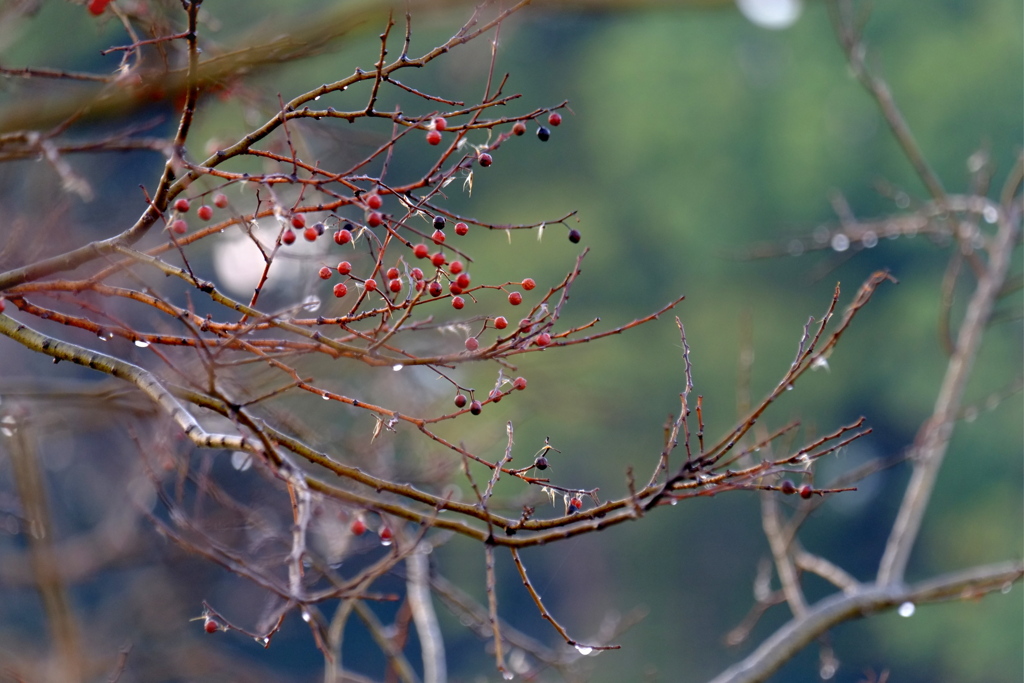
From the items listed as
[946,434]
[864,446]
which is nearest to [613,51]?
[864,446]

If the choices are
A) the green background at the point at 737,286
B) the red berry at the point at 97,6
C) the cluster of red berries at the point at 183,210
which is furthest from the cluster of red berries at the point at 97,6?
the green background at the point at 737,286

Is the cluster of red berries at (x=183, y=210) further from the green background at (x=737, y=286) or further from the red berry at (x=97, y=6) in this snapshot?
the green background at (x=737, y=286)

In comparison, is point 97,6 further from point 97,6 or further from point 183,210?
point 183,210

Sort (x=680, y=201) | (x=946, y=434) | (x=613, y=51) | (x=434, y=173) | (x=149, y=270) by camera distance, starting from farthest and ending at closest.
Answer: (x=613, y=51), (x=680, y=201), (x=149, y=270), (x=946, y=434), (x=434, y=173)

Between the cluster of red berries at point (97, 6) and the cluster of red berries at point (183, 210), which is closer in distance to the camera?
the cluster of red berries at point (183, 210)

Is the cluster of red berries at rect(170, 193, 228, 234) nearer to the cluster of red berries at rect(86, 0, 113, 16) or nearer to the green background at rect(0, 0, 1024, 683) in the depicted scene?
the cluster of red berries at rect(86, 0, 113, 16)

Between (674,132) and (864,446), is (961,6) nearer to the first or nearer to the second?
(674,132)

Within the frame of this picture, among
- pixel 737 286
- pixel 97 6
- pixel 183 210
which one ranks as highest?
pixel 737 286

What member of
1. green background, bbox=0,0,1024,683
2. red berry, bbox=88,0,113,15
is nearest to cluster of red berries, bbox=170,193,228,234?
red berry, bbox=88,0,113,15

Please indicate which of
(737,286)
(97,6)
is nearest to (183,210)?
(97,6)

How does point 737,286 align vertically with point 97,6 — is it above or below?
→ above

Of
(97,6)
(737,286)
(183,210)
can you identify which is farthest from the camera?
(737,286)
